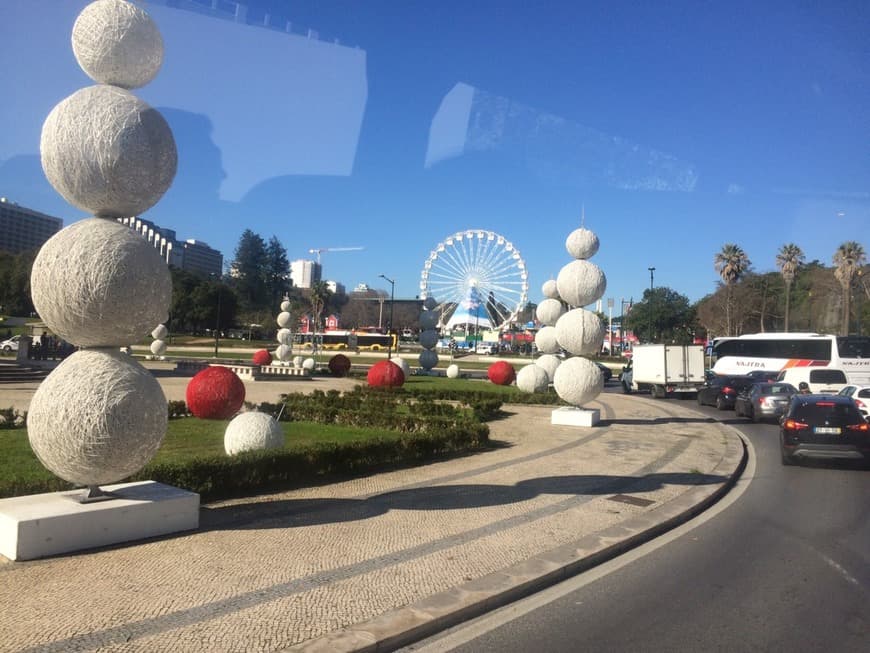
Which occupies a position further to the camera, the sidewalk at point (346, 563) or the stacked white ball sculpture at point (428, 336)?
the stacked white ball sculpture at point (428, 336)

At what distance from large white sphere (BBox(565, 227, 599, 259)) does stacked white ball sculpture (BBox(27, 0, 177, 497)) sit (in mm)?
15148

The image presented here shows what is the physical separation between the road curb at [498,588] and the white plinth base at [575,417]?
9.32 metres

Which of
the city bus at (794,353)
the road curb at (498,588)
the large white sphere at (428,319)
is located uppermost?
the large white sphere at (428,319)

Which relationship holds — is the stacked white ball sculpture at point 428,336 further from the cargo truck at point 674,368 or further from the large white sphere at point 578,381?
the large white sphere at point 578,381

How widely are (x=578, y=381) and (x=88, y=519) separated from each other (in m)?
15.1

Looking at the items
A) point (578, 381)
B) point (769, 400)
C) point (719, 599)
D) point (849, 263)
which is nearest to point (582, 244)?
point (578, 381)

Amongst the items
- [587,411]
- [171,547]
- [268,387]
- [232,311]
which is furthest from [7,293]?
[171,547]

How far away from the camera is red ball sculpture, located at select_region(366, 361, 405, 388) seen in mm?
27906

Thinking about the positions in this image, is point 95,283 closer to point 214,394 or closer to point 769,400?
point 214,394

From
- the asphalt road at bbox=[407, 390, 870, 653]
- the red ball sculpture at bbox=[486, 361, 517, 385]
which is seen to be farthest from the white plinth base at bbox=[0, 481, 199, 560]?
the red ball sculpture at bbox=[486, 361, 517, 385]

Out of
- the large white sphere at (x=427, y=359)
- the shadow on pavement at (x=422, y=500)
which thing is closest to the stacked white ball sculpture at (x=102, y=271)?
the shadow on pavement at (x=422, y=500)

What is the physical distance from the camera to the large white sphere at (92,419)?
6.55 meters

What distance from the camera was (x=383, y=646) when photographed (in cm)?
495

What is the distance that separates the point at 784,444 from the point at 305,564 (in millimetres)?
11867
